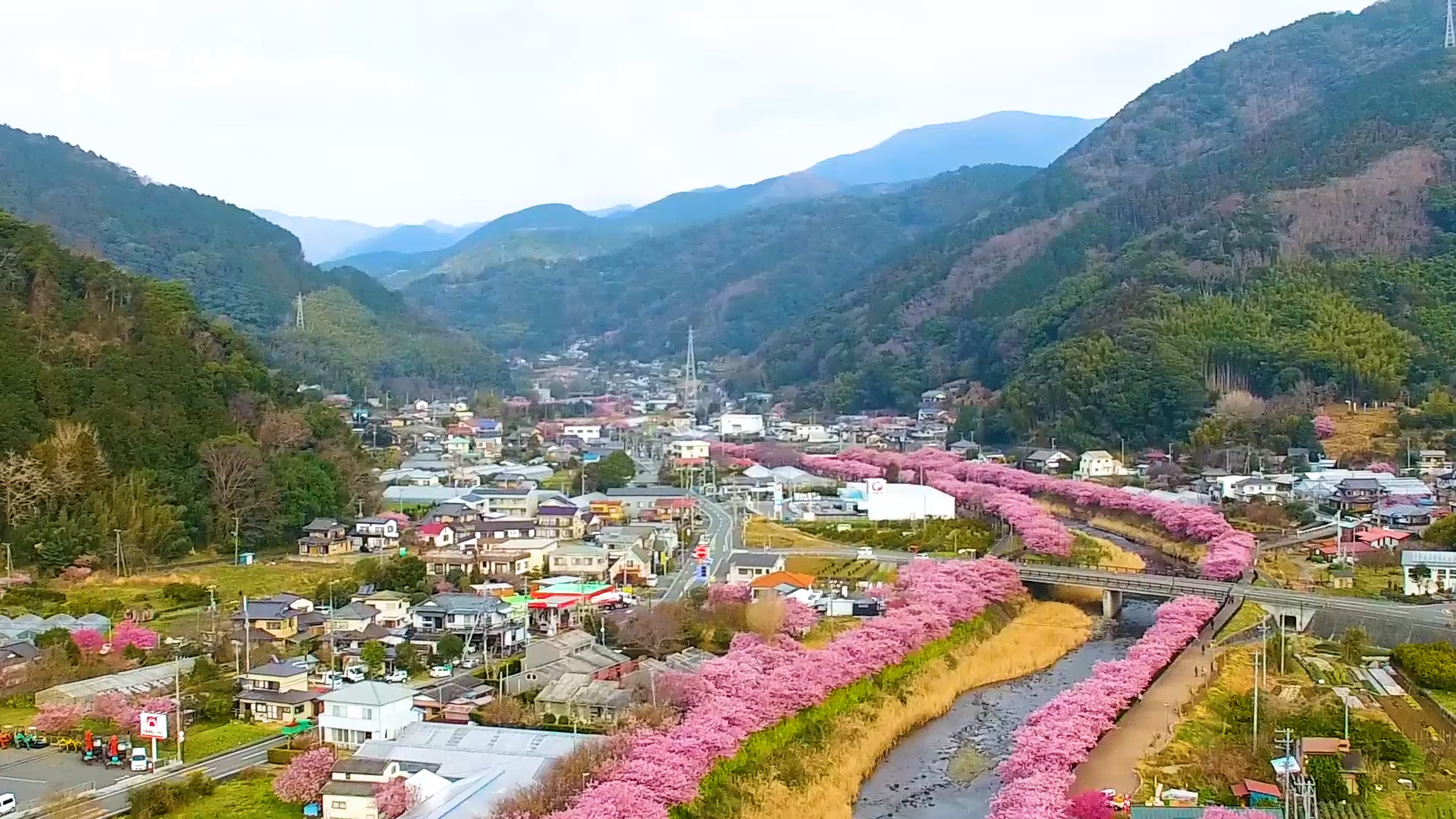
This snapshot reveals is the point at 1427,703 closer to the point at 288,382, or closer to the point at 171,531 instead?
the point at 171,531

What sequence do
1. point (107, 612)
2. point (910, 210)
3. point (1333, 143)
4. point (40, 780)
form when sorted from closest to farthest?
point (40, 780)
point (107, 612)
point (1333, 143)
point (910, 210)

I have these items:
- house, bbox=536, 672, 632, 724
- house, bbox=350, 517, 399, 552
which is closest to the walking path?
house, bbox=536, 672, 632, 724

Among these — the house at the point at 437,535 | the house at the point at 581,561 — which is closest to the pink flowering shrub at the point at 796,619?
the house at the point at 581,561

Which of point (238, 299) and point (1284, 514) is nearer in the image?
point (1284, 514)

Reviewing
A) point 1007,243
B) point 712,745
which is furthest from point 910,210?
point 712,745

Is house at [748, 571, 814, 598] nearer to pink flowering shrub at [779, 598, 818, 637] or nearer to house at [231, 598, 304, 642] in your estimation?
pink flowering shrub at [779, 598, 818, 637]

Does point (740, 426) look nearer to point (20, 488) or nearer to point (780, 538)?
point (780, 538)
